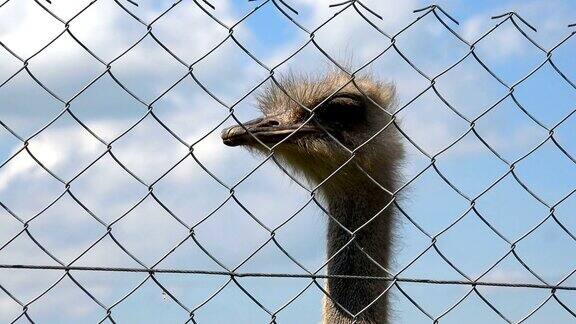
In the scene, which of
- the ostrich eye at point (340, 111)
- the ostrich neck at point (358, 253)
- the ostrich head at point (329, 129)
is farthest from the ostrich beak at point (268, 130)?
the ostrich neck at point (358, 253)

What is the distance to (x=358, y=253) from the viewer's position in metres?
6.23

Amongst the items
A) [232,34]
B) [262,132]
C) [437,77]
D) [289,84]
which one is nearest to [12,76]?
[232,34]

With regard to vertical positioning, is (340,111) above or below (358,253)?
above

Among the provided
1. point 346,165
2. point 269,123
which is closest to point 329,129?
point 346,165

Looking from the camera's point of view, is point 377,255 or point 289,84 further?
point 289,84

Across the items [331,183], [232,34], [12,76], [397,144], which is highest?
[12,76]

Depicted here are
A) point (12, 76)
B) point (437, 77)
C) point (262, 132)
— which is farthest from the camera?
point (262, 132)

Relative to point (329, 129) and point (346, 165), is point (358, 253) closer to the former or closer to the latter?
point (346, 165)

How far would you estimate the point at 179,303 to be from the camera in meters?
4.10

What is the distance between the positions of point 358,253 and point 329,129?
2.50 feet

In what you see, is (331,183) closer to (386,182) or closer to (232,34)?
(386,182)

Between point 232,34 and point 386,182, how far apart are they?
9.44 ft

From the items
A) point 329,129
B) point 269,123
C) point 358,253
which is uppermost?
point 269,123

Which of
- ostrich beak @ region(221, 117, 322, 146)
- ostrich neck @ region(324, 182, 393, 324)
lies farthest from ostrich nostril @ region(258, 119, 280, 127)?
ostrich neck @ region(324, 182, 393, 324)
